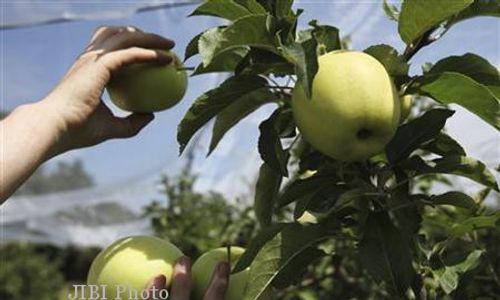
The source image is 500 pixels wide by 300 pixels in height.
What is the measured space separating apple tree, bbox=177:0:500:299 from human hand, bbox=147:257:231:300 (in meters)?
0.04

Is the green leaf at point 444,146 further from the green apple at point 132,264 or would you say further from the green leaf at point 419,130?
the green apple at point 132,264

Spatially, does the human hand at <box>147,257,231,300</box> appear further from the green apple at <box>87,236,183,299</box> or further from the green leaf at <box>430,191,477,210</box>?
the green leaf at <box>430,191,477,210</box>

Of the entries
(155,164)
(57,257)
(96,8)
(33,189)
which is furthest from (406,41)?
(57,257)

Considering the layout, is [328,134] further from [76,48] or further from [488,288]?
[76,48]

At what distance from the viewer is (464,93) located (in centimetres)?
79

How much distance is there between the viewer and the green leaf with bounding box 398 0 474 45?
77 cm

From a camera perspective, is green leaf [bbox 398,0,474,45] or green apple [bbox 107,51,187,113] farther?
green apple [bbox 107,51,187,113]

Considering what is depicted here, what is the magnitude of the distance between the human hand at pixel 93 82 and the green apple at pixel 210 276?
27 centimetres

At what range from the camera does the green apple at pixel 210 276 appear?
937 millimetres

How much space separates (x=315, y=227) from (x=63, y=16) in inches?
74.1

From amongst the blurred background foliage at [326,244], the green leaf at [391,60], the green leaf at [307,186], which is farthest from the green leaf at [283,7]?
the blurred background foliage at [326,244]

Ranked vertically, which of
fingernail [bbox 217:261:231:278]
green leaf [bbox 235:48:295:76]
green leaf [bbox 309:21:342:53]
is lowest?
fingernail [bbox 217:261:231:278]

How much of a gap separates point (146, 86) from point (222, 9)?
0.91 feet

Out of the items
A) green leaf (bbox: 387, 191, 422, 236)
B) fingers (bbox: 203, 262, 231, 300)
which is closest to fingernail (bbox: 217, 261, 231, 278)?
fingers (bbox: 203, 262, 231, 300)
